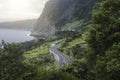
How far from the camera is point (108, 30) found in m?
41.4

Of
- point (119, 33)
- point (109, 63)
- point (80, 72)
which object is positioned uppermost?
point (119, 33)

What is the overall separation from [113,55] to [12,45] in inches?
710

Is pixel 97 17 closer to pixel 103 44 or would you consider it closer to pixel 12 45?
pixel 103 44

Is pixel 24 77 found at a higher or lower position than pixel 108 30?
lower

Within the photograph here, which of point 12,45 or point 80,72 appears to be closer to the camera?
point 12,45

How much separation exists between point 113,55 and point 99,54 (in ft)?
17.0

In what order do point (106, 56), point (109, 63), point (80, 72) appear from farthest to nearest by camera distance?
point (80, 72) → point (106, 56) → point (109, 63)

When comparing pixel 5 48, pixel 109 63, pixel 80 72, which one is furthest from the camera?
pixel 80 72

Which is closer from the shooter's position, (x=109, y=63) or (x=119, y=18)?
(x=109, y=63)

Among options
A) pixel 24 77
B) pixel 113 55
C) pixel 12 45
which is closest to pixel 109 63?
pixel 113 55

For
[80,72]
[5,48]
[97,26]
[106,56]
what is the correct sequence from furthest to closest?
[80,72] < [5,48] < [97,26] < [106,56]

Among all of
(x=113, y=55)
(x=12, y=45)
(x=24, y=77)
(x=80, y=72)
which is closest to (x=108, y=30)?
(x=113, y=55)

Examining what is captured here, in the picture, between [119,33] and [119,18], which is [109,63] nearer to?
[119,33]

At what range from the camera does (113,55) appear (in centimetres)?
3769
